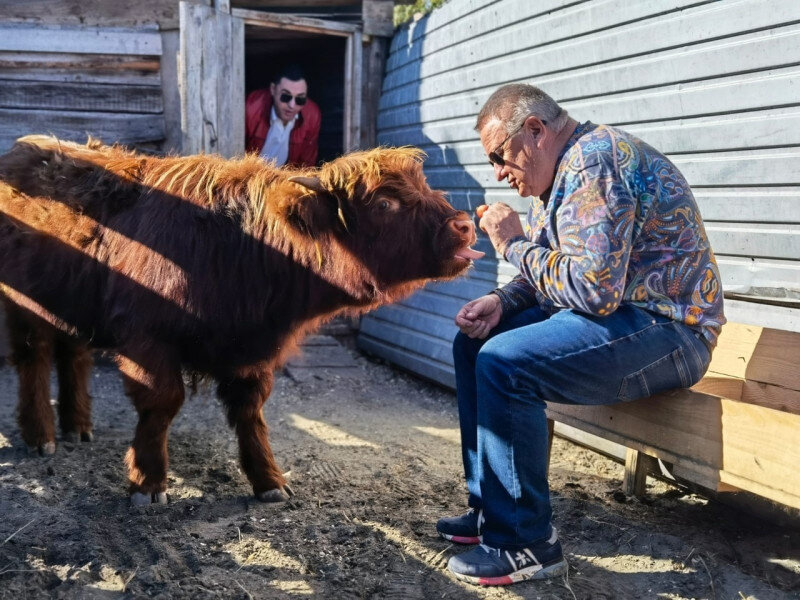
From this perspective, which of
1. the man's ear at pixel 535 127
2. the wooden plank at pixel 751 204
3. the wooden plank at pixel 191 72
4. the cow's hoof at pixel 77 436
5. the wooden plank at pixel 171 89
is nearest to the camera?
the man's ear at pixel 535 127

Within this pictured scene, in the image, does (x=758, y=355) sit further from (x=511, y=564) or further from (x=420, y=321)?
(x=420, y=321)

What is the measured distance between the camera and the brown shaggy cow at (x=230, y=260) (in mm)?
3674

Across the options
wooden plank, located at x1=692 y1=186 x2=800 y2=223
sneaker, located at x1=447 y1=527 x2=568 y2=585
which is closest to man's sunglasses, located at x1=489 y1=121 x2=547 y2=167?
wooden plank, located at x1=692 y1=186 x2=800 y2=223

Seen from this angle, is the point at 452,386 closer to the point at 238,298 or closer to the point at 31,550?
the point at 238,298

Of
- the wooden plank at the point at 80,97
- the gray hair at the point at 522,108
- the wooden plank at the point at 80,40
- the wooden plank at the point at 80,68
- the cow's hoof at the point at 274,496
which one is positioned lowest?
the cow's hoof at the point at 274,496

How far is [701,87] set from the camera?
393 cm

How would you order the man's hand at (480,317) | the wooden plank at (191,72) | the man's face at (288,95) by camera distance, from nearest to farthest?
the man's hand at (480,317) → the wooden plank at (191,72) → the man's face at (288,95)

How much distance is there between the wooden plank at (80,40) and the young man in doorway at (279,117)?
3.70 ft

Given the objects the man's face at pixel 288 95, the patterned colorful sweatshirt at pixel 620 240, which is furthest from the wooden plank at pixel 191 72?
the patterned colorful sweatshirt at pixel 620 240

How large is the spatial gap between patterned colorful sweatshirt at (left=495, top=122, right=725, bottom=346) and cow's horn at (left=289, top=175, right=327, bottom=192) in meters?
1.04

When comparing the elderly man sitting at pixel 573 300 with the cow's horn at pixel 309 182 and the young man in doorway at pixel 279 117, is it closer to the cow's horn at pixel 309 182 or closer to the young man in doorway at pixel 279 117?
the cow's horn at pixel 309 182

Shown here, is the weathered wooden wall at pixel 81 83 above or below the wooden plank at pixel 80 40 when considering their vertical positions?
below

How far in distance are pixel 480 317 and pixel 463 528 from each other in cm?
88

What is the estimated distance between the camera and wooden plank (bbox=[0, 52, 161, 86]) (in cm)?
696
